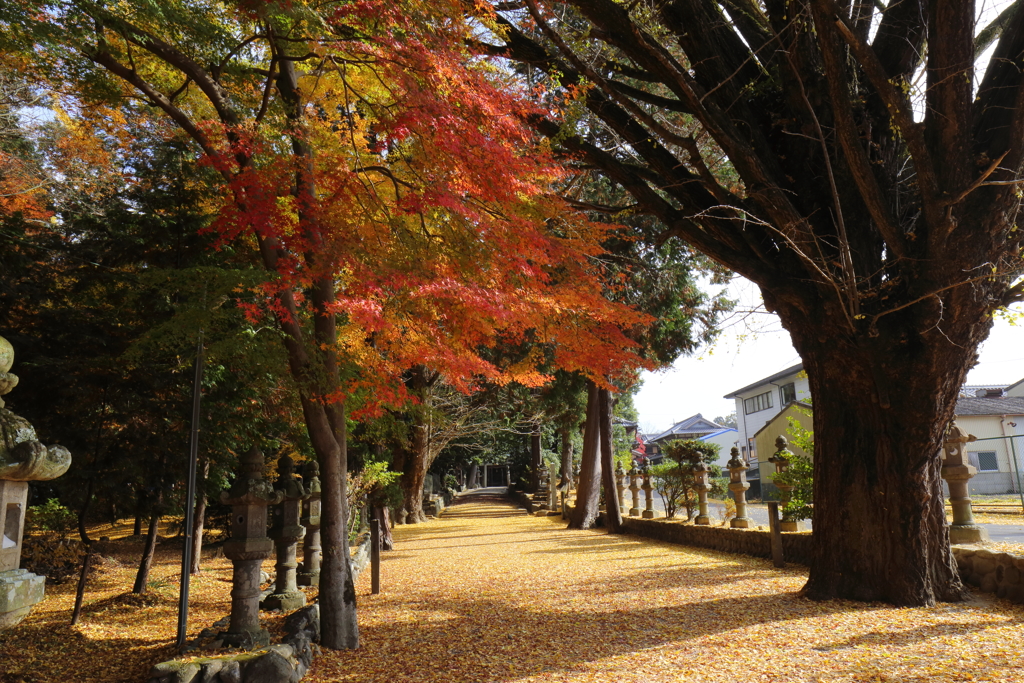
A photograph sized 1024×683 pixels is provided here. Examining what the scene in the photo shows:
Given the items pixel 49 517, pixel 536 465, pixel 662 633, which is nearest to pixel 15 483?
Answer: pixel 662 633

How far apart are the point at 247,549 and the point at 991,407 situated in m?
26.0

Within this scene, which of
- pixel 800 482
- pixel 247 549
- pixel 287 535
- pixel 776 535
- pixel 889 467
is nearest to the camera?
pixel 247 549

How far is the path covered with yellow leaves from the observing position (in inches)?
186

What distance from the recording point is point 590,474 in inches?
746

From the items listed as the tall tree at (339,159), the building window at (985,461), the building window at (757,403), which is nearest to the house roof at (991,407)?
the building window at (985,461)

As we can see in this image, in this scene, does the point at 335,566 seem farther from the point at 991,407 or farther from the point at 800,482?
the point at 991,407

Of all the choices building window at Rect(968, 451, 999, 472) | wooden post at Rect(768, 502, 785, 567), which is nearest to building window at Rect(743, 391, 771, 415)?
building window at Rect(968, 451, 999, 472)

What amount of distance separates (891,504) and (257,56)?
31.9ft

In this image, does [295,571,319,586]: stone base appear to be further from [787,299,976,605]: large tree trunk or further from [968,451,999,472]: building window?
[968,451,999,472]: building window

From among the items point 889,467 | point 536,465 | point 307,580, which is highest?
point 889,467

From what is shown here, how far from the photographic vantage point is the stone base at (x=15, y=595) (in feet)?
8.39

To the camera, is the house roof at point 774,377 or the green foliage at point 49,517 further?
the house roof at point 774,377

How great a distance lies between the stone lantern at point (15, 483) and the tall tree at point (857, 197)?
5.40 m

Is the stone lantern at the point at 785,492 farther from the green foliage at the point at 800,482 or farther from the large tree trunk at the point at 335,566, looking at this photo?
the large tree trunk at the point at 335,566
